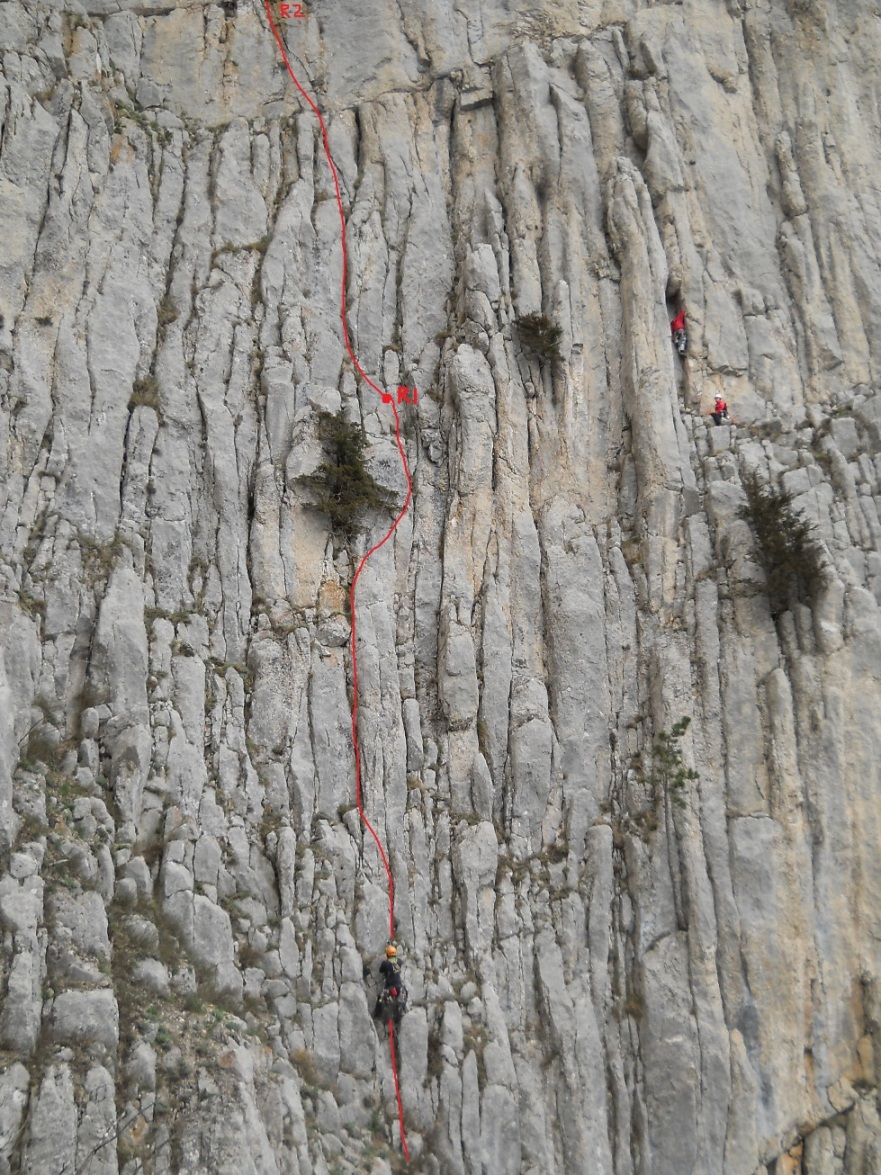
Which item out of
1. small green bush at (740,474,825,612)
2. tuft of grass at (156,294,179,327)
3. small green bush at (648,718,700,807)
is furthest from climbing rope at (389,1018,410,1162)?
tuft of grass at (156,294,179,327)

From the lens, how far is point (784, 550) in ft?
Answer: 54.0

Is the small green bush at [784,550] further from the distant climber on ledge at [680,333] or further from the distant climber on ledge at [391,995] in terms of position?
the distant climber on ledge at [391,995]

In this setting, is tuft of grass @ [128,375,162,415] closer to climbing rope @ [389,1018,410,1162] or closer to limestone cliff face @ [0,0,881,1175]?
limestone cliff face @ [0,0,881,1175]

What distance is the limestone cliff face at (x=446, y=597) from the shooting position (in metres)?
13.7

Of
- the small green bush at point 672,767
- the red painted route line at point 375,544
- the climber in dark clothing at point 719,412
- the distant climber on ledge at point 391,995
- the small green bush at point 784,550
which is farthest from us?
the climber in dark clothing at point 719,412

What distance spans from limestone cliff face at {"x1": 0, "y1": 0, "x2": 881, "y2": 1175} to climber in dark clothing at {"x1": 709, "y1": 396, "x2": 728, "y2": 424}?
24cm

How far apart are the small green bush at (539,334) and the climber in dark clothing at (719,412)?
3456 mm

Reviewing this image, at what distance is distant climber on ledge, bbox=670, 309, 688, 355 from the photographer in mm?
19328

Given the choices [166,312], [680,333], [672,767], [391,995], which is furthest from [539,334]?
[391,995]

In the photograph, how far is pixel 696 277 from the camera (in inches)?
784

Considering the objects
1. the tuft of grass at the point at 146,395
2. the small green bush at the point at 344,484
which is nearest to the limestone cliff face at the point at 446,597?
the tuft of grass at the point at 146,395

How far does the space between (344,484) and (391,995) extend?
30.0 feet

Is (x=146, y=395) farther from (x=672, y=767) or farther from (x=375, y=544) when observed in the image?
(x=672, y=767)

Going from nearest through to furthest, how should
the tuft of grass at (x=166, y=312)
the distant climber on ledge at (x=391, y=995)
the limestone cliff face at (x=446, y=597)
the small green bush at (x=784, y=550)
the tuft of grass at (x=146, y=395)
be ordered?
the limestone cliff face at (x=446, y=597) → the distant climber on ledge at (x=391, y=995) → the small green bush at (x=784, y=550) → the tuft of grass at (x=146, y=395) → the tuft of grass at (x=166, y=312)
